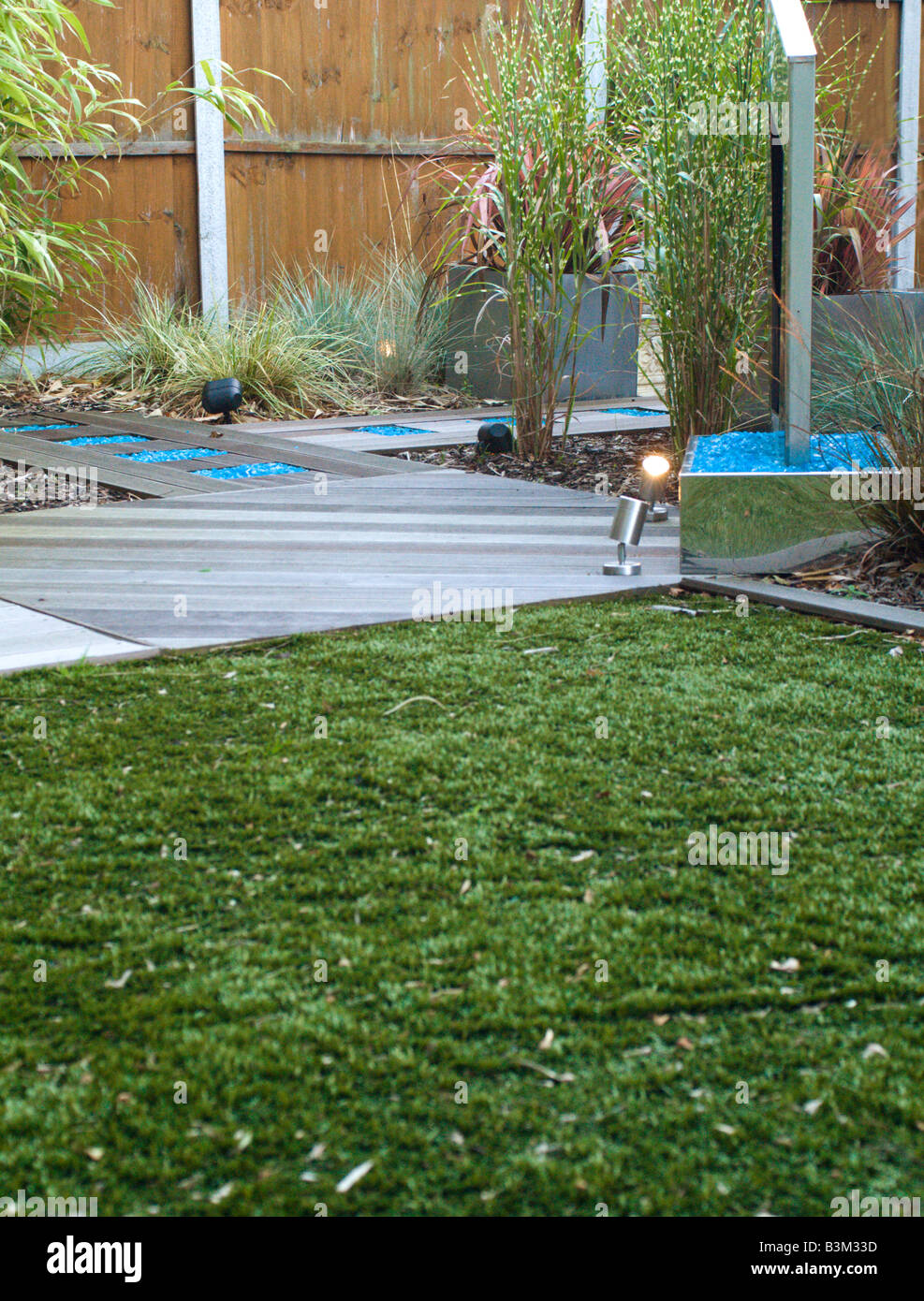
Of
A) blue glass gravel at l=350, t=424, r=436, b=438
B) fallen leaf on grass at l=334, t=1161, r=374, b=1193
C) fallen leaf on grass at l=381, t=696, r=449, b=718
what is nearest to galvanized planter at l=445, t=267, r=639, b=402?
blue glass gravel at l=350, t=424, r=436, b=438

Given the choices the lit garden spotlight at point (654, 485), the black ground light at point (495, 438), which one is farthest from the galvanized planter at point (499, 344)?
the lit garden spotlight at point (654, 485)

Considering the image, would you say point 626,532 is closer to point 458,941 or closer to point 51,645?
point 51,645

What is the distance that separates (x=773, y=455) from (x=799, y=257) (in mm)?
622

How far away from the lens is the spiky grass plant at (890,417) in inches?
149

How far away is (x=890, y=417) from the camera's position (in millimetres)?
3893

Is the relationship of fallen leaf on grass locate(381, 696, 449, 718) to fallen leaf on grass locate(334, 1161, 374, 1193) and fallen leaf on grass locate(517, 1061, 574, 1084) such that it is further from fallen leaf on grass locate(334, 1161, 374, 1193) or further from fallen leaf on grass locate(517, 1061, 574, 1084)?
fallen leaf on grass locate(334, 1161, 374, 1193)

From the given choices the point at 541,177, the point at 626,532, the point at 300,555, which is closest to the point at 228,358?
the point at 541,177

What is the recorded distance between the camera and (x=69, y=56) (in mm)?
8125

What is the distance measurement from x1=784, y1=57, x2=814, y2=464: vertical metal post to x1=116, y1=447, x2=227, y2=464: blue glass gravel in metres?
3.00

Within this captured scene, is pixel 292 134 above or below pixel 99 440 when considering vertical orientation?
above

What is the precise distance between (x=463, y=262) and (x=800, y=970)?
7.21 m

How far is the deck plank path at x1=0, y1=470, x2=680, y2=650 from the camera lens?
3.62 meters
